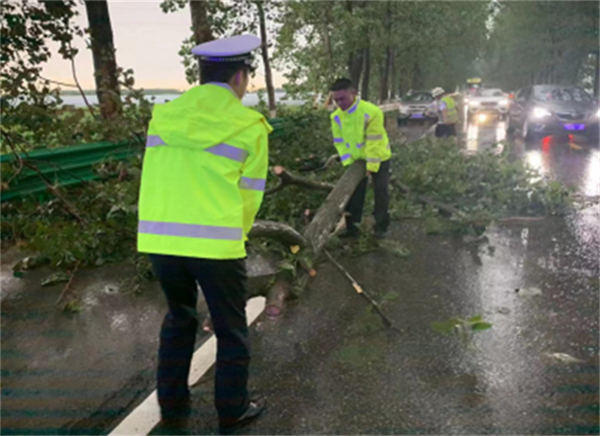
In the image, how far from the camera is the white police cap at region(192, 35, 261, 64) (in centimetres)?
284

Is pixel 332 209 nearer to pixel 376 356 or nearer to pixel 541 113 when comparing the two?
pixel 376 356

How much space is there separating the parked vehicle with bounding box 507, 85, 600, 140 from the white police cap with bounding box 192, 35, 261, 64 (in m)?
16.2

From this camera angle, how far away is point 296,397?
10.7 ft

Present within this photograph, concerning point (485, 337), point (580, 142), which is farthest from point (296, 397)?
point (580, 142)

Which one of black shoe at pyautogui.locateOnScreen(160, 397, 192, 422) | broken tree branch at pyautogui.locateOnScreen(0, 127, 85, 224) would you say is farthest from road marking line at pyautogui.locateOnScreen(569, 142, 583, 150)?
black shoe at pyautogui.locateOnScreen(160, 397, 192, 422)

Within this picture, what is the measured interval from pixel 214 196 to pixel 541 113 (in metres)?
16.8

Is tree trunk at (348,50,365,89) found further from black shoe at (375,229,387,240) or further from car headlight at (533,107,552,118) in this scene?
black shoe at (375,229,387,240)

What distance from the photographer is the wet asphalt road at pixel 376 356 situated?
3035 mm

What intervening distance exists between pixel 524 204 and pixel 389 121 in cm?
1759

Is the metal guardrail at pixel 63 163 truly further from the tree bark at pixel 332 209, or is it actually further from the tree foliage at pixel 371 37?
the tree foliage at pixel 371 37

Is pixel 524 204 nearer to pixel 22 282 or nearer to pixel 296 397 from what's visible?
pixel 296 397

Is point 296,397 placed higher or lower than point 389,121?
higher

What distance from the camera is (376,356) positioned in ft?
12.4

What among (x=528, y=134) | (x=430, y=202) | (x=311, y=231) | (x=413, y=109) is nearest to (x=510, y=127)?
(x=528, y=134)
